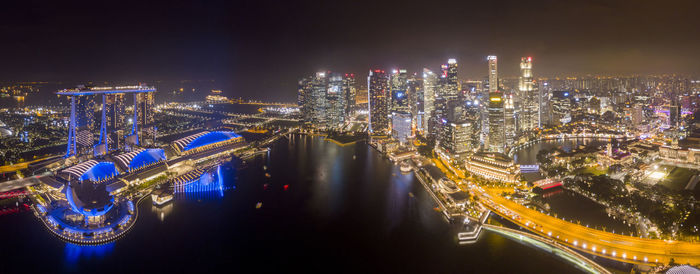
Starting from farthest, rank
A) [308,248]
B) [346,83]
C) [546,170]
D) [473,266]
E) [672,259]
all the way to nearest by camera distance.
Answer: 1. [346,83]
2. [546,170]
3. [308,248]
4. [473,266]
5. [672,259]

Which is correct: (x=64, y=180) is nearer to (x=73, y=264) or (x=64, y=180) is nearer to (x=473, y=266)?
(x=73, y=264)

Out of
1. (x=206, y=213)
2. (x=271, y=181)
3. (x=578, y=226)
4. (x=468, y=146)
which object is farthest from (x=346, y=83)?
→ (x=578, y=226)

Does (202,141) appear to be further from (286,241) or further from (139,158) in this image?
(286,241)

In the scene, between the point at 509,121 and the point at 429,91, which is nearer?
the point at 509,121

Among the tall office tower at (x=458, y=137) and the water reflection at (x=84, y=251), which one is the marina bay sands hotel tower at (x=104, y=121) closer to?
the water reflection at (x=84, y=251)

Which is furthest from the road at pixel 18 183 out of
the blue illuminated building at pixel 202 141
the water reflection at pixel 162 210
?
the water reflection at pixel 162 210

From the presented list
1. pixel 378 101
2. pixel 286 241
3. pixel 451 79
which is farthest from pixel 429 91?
pixel 286 241
